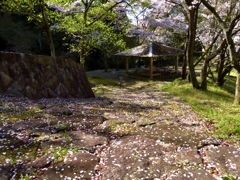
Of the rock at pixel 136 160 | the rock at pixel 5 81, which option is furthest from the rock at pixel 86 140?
the rock at pixel 5 81

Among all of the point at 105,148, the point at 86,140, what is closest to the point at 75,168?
the point at 105,148

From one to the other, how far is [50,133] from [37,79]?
3.54m

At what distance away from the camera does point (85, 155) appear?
367 centimetres

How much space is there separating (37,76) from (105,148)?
4.45m

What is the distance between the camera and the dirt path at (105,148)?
328cm

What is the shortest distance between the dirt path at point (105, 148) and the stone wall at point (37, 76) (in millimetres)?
1303

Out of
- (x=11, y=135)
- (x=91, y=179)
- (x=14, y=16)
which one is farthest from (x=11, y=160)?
(x=14, y=16)

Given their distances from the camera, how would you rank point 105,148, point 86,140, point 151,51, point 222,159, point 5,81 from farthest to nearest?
point 151,51 → point 5,81 → point 86,140 → point 105,148 → point 222,159

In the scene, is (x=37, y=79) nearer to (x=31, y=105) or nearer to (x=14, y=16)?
(x=31, y=105)

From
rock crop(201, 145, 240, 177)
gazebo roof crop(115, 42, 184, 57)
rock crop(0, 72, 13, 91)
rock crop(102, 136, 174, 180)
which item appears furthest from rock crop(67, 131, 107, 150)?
gazebo roof crop(115, 42, 184, 57)

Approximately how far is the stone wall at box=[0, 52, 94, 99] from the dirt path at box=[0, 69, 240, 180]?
1303 millimetres

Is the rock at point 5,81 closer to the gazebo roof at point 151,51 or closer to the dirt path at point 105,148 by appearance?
the dirt path at point 105,148

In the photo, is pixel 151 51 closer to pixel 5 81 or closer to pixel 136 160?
pixel 5 81

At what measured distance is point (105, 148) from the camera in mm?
4012
